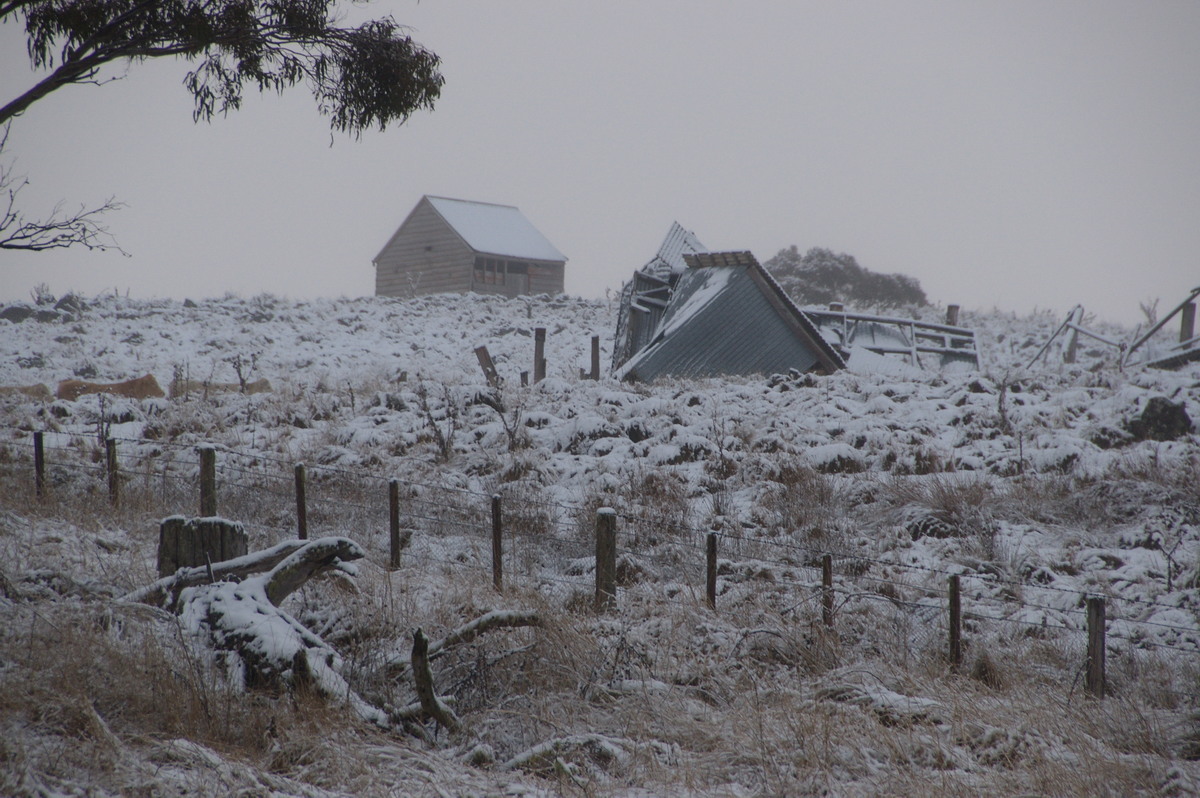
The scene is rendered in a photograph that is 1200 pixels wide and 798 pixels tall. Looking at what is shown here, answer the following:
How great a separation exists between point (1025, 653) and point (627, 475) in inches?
234

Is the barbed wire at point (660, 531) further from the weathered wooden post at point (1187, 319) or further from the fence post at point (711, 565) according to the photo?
the weathered wooden post at point (1187, 319)

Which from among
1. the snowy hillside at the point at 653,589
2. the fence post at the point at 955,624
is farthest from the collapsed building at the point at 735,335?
the fence post at the point at 955,624

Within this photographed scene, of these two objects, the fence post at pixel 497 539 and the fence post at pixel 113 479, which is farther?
the fence post at pixel 113 479

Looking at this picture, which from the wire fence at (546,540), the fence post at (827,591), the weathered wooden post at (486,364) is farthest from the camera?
the weathered wooden post at (486,364)

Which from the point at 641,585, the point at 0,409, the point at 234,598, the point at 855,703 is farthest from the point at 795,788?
the point at 0,409

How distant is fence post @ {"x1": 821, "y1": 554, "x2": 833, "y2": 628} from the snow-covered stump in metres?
4.15

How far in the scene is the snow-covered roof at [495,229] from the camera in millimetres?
39750

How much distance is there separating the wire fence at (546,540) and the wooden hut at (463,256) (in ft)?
89.9

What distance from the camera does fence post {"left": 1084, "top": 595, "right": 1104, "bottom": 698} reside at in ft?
18.1

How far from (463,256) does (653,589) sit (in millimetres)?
33729

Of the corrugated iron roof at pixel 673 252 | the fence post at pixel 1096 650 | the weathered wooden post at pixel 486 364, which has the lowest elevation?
the fence post at pixel 1096 650

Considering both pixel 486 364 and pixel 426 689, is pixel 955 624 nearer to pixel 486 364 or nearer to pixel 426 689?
pixel 426 689

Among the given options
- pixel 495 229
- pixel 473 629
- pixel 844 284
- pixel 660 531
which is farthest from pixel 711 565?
pixel 495 229

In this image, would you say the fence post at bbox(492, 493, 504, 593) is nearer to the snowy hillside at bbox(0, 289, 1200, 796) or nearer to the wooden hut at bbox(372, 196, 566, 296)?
the snowy hillside at bbox(0, 289, 1200, 796)
